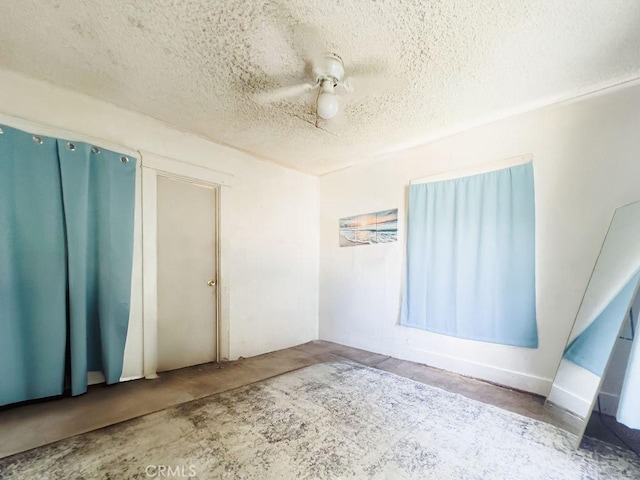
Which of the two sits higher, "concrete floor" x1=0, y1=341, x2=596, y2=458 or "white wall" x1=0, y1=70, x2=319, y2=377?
"white wall" x1=0, y1=70, x2=319, y2=377

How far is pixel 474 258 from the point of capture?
278 cm

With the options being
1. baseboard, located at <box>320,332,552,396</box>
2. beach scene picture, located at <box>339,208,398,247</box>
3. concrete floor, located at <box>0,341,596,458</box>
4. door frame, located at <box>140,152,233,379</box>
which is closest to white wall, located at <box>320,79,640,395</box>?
baseboard, located at <box>320,332,552,396</box>

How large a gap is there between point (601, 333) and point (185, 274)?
3.77 metres

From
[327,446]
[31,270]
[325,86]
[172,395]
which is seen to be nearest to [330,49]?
[325,86]

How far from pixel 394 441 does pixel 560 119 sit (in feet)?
9.76

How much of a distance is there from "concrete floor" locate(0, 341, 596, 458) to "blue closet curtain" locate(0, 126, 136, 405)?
206 mm

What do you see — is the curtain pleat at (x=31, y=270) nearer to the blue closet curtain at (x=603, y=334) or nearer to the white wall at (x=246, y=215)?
the white wall at (x=246, y=215)

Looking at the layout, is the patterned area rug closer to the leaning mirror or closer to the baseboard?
the leaning mirror

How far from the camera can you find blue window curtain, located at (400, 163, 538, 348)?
2.49 meters

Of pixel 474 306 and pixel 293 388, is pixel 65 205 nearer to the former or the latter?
pixel 293 388

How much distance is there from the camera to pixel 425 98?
2.36 metres

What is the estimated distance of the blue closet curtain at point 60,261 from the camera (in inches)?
→ 80.4

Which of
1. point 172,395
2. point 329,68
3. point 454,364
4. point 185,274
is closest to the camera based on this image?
point 329,68

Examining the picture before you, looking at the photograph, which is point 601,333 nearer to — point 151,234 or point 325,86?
point 325,86
